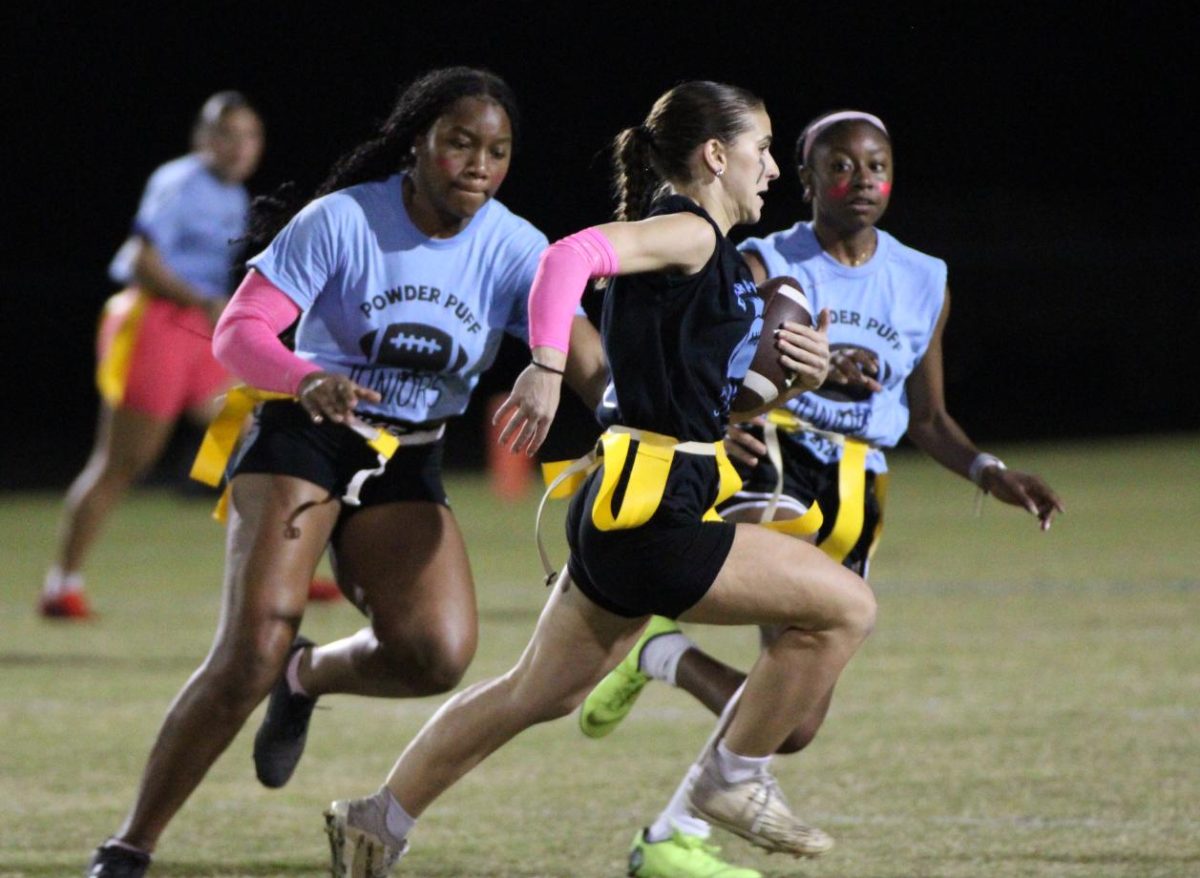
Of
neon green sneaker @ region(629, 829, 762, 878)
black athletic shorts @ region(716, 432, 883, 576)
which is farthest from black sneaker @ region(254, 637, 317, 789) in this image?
black athletic shorts @ region(716, 432, 883, 576)

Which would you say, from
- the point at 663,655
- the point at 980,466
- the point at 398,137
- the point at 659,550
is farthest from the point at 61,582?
the point at 659,550

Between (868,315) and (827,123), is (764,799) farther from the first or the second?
(827,123)

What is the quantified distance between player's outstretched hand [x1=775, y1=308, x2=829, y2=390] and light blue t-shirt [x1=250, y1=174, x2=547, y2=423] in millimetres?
885

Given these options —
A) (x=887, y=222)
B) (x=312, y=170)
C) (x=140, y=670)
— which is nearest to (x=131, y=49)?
→ (x=312, y=170)

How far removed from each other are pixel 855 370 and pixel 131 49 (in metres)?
19.5

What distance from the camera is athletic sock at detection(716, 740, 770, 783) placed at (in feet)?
14.1

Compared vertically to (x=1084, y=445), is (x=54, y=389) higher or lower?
lower

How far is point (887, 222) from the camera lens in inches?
944

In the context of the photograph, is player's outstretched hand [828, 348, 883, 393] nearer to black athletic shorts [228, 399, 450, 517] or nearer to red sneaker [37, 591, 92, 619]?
black athletic shorts [228, 399, 450, 517]

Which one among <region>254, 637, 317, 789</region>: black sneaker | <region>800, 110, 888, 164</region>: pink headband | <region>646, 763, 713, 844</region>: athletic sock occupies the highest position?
<region>800, 110, 888, 164</region>: pink headband

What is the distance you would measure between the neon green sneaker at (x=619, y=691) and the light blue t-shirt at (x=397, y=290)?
879mm

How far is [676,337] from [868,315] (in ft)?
4.39

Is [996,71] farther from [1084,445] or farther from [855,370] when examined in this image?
[855,370]

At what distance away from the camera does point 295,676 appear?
17.4 ft
